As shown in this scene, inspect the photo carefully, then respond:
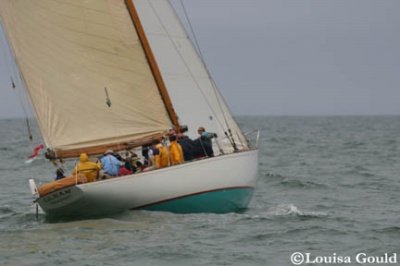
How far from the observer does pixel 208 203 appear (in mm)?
23391

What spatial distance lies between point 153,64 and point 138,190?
3719 mm

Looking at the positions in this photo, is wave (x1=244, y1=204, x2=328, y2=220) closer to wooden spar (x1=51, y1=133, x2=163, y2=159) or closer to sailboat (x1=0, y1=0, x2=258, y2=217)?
sailboat (x1=0, y1=0, x2=258, y2=217)

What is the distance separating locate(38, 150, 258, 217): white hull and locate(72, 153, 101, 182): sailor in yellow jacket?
0.55m

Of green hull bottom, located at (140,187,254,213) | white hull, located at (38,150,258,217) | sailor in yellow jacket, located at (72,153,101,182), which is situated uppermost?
sailor in yellow jacket, located at (72,153,101,182)

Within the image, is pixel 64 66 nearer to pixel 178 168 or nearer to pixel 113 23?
pixel 113 23

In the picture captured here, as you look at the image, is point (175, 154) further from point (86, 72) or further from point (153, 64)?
point (86, 72)

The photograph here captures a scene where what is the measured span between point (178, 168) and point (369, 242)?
463 centimetres

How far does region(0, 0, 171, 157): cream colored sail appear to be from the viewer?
79.9 ft

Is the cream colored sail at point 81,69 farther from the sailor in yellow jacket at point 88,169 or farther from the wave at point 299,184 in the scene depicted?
the wave at point 299,184

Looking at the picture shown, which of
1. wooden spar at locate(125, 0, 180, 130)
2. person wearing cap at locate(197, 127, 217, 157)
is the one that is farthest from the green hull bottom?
wooden spar at locate(125, 0, 180, 130)

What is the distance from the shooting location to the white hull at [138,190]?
22.4m

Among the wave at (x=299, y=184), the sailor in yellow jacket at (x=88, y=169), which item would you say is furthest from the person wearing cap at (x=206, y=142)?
the wave at (x=299, y=184)

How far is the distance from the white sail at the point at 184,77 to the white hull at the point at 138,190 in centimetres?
271

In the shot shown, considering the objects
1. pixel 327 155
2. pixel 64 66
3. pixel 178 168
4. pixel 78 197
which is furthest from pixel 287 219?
pixel 327 155
